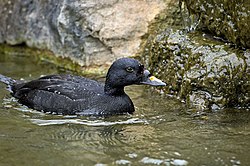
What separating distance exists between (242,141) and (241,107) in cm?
170

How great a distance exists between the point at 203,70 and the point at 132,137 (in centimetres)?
211

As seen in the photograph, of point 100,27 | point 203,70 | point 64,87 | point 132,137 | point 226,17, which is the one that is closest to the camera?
point 132,137

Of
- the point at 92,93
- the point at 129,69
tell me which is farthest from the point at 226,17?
the point at 92,93

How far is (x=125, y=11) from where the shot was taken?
1027 centimetres

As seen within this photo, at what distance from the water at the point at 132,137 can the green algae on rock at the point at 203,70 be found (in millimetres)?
269

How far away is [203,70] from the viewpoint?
812 centimetres

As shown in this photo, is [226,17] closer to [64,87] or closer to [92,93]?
[92,93]

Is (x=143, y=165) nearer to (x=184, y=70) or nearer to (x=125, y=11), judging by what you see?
(x=184, y=70)

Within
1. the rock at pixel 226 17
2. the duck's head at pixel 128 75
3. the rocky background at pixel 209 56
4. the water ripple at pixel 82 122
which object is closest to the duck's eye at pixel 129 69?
the duck's head at pixel 128 75

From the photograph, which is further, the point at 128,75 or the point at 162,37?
the point at 162,37

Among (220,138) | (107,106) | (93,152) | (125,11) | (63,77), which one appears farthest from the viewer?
(125,11)

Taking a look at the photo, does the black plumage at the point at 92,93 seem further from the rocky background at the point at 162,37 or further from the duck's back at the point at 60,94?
the rocky background at the point at 162,37

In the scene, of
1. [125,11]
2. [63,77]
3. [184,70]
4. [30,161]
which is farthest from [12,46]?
[30,161]

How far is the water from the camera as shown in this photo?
5.70 meters
